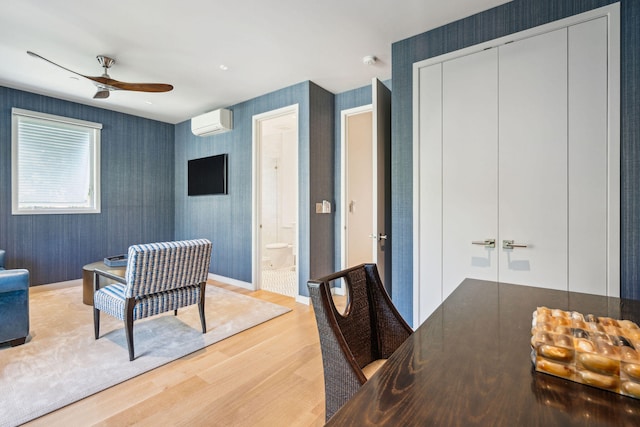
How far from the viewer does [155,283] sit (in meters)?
2.31

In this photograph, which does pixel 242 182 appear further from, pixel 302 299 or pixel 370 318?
pixel 370 318

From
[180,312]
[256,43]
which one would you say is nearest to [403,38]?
[256,43]

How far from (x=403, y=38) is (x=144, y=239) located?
486 cm

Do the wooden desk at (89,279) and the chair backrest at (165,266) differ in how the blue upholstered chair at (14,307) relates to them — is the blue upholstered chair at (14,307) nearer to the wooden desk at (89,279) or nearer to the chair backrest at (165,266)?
the wooden desk at (89,279)

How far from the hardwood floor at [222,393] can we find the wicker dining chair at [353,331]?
721 millimetres

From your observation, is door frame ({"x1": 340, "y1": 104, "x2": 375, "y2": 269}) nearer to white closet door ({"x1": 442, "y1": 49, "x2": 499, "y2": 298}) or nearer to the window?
white closet door ({"x1": 442, "y1": 49, "x2": 499, "y2": 298})

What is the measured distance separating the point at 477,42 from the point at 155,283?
3.01m

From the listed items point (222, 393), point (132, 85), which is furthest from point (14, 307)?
point (132, 85)

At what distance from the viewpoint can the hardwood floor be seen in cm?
163

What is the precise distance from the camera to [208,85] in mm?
3730

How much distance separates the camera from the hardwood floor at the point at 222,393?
1.63 meters

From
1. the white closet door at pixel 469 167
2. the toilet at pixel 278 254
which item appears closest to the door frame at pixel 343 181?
the white closet door at pixel 469 167

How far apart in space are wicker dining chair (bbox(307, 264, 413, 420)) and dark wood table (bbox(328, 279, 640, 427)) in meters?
0.22

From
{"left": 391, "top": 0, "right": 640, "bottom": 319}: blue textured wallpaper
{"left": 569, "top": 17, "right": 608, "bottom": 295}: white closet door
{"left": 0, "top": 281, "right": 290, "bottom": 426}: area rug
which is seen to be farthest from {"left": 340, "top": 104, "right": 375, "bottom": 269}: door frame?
{"left": 569, "top": 17, "right": 608, "bottom": 295}: white closet door
